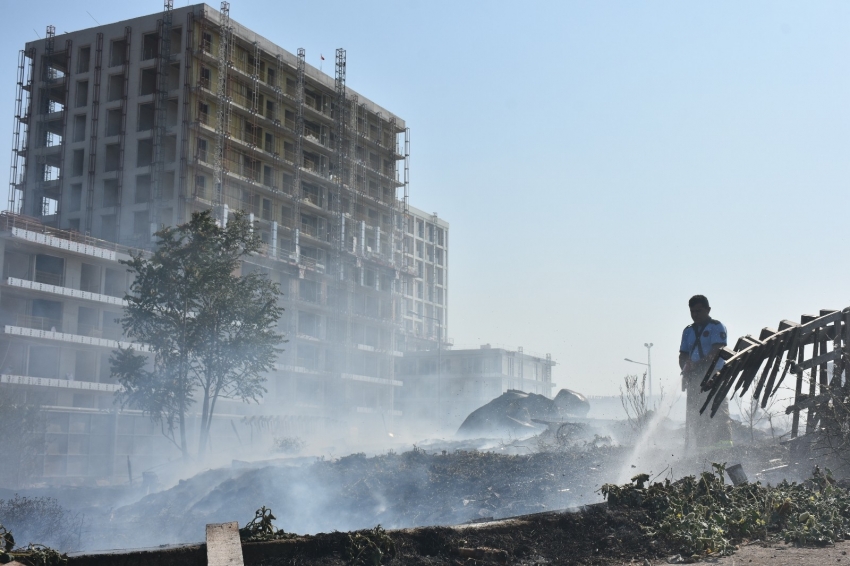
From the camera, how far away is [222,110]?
201 ft

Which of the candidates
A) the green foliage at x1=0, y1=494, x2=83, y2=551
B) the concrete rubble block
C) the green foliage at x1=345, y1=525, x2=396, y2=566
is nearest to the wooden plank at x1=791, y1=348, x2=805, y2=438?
the green foliage at x1=345, y1=525, x2=396, y2=566

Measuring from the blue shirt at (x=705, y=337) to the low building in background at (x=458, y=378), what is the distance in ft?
274

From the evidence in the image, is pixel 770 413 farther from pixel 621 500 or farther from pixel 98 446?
pixel 98 446

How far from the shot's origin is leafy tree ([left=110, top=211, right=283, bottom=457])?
36.1m

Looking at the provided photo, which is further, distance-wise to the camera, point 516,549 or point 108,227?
point 108,227

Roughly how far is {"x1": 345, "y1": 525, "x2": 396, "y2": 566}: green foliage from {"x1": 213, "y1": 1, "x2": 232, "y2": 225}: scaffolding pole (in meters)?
55.9

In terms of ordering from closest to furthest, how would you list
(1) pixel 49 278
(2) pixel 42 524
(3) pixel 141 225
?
(2) pixel 42 524, (1) pixel 49 278, (3) pixel 141 225

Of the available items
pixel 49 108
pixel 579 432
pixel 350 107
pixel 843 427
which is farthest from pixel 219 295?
pixel 350 107

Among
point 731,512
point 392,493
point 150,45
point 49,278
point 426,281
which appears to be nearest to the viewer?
point 731,512

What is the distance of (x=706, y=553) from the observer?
573 cm

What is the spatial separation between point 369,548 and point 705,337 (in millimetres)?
6350

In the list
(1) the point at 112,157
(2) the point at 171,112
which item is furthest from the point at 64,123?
(2) the point at 171,112

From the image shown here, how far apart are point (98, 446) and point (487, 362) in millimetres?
60054

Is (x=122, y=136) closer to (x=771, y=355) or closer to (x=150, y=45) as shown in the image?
(x=150, y=45)
